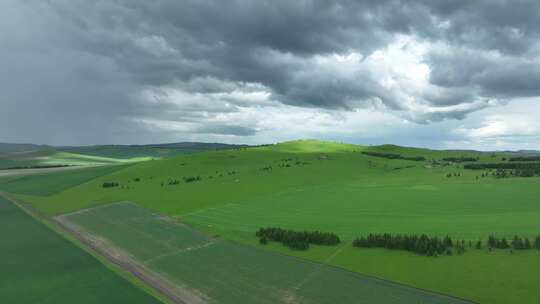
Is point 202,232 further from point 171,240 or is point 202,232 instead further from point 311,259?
point 311,259

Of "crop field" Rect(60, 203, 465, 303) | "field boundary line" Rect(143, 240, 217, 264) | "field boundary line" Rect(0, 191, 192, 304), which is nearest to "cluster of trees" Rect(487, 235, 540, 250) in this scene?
"crop field" Rect(60, 203, 465, 303)

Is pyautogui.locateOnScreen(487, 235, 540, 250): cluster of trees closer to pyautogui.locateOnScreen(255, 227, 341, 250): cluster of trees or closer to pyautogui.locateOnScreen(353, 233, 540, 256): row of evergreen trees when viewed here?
pyautogui.locateOnScreen(353, 233, 540, 256): row of evergreen trees

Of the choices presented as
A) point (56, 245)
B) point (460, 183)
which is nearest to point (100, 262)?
point (56, 245)

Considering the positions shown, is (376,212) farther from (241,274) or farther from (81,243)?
(81,243)

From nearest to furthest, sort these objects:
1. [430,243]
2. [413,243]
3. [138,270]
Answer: [430,243] < [413,243] < [138,270]

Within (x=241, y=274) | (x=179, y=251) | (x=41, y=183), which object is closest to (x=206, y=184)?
(x=179, y=251)

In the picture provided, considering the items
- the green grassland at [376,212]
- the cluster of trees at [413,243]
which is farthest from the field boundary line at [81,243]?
the cluster of trees at [413,243]
